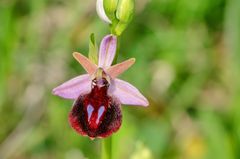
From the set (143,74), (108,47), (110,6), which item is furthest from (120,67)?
(143,74)

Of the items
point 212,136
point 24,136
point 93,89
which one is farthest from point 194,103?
point 93,89

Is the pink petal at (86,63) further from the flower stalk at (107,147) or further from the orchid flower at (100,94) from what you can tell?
the flower stalk at (107,147)

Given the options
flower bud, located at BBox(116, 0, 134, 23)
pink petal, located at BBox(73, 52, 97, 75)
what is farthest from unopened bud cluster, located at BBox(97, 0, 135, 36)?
pink petal, located at BBox(73, 52, 97, 75)

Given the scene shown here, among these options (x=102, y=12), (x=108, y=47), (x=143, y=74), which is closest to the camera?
(x=108, y=47)

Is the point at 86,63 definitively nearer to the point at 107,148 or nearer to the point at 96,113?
the point at 96,113

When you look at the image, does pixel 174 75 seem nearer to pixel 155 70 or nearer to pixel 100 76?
pixel 155 70

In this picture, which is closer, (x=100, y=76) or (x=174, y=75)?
(x=100, y=76)
